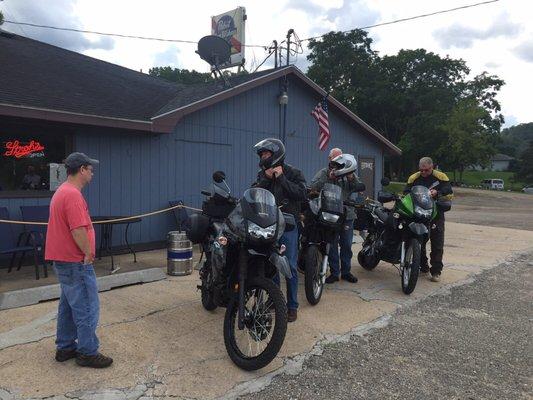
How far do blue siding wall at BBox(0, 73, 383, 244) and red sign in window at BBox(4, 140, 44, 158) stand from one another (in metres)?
0.56

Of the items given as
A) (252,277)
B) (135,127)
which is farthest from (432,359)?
(135,127)

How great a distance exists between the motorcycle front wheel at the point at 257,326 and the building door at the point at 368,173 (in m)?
10.6

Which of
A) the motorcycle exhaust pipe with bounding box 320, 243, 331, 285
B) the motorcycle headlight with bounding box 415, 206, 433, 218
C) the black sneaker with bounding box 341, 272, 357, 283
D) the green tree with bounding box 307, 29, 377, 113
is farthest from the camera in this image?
the green tree with bounding box 307, 29, 377, 113

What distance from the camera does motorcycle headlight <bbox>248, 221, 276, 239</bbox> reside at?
11.1 ft

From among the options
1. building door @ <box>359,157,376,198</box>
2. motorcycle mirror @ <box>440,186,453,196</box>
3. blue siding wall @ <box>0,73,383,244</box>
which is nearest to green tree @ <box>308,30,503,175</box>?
building door @ <box>359,157,376,198</box>

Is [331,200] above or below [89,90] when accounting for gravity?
below

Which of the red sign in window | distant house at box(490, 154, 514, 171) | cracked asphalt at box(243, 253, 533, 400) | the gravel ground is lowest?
the gravel ground

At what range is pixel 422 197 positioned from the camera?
5742mm

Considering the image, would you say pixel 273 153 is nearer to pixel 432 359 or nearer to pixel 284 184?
pixel 284 184

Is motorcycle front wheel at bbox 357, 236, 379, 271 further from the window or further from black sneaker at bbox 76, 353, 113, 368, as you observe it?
the window

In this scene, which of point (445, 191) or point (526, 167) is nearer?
point (445, 191)

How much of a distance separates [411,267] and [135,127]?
4.95 m

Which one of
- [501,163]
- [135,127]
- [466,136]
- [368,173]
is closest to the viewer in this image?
[135,127]

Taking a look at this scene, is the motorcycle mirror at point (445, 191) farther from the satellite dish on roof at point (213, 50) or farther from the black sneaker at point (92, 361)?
the satellite dish on roof at point (213, 50)
